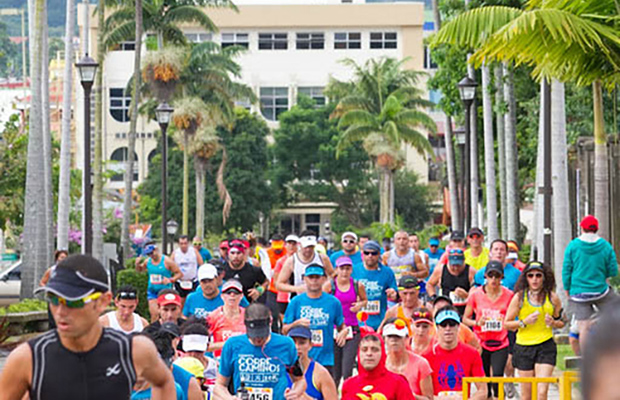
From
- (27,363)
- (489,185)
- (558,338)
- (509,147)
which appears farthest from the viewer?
(489,185)

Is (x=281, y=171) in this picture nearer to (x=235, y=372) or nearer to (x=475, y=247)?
(x=475, y=247)

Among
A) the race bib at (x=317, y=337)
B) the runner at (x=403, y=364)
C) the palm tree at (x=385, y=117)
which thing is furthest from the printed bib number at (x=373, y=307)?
the palm tree at (x=385, y=117)

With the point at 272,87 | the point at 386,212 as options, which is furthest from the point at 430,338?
the point at 272,87

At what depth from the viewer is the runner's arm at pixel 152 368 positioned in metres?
5.05

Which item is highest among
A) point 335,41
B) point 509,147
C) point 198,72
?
point 335,41

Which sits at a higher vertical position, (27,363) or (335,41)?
(335,41)

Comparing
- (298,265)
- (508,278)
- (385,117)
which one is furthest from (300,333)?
(385,117)

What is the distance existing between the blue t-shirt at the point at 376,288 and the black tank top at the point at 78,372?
9.52 meters

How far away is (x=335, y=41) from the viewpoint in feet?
317

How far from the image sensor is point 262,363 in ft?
30.6

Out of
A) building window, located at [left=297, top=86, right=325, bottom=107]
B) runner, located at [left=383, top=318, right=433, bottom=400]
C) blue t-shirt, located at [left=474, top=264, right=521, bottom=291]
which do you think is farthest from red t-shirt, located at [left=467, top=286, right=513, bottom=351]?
building window, located at [left=297, top=86, right=325, bottom=107]

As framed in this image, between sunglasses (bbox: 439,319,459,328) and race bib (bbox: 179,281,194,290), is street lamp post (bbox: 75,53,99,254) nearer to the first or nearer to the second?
race bib (bbox: 179,281,194,290)

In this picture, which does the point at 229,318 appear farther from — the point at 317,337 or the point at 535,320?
the point at 535,320

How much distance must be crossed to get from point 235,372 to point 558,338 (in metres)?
12.0
